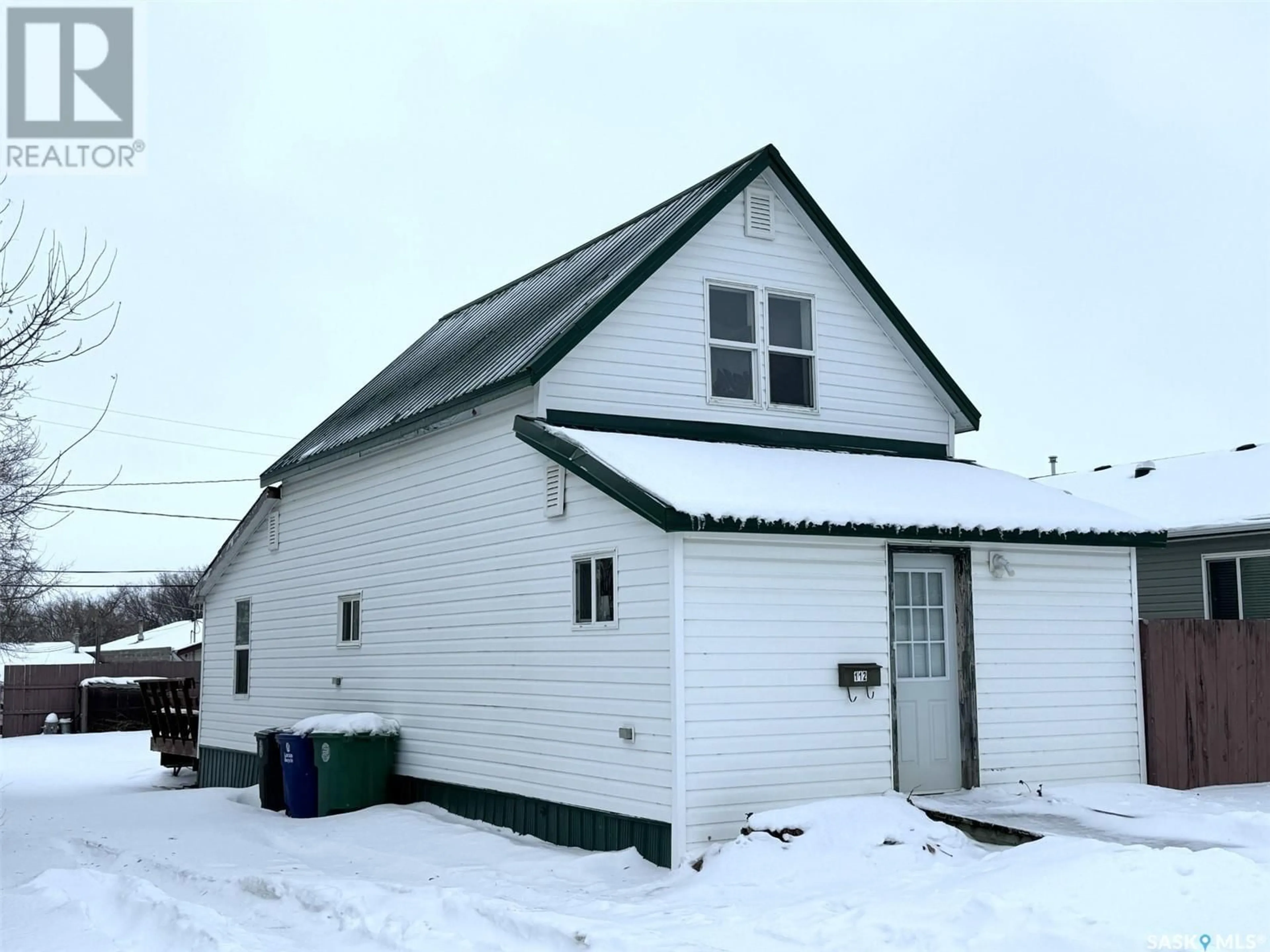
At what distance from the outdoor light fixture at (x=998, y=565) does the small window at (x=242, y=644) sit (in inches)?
496

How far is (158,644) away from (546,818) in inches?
2063

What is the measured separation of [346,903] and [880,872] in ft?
13.3

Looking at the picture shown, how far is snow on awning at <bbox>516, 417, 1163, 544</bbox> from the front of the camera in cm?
1106

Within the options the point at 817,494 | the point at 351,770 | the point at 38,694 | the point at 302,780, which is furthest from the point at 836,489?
the point at 38,694

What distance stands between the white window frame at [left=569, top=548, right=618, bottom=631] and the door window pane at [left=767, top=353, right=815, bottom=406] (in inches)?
144

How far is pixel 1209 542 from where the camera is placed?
20.2m

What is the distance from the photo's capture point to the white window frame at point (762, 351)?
14.4 metres

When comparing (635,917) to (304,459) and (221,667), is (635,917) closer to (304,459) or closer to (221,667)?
(304,459)

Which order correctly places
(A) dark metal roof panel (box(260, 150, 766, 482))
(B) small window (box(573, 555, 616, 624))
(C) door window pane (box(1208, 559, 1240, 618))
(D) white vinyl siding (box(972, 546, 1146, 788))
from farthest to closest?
1. (C) door window pane (box(1208, 559, 1240, 618))
2. (A) dark metal roof panel (box(260, 150, 766, 482))
3. (D) white vinyl siding (box(972, 546, 1146, 788))
4. (B) small window (box(573, 555, 616, 624))

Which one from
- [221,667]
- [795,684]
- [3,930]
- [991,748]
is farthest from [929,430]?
[221,667]

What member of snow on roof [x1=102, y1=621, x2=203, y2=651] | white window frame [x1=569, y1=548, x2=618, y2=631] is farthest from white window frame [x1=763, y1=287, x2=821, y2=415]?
snow on roof [x1=102, y1=621, x2=203, y2=651]

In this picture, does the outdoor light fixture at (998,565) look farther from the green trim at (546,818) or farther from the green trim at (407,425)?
the green trim at (407,425)

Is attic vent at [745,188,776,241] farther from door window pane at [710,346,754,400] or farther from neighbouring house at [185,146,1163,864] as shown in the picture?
door window pane at [710,346,754,400]

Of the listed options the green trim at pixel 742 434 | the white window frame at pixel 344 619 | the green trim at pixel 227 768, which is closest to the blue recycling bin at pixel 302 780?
the white window frame at pixel 344 619
